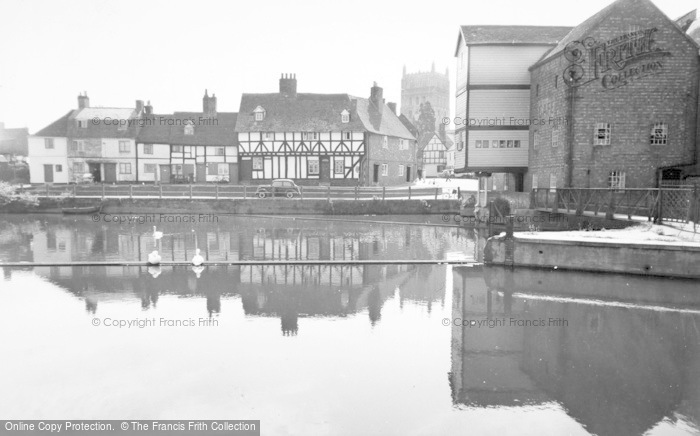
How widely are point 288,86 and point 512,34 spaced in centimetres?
2319

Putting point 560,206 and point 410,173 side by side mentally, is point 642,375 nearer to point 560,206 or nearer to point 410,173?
point 560,206

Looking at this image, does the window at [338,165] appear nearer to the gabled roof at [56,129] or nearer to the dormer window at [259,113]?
the dormer window at [259,113]

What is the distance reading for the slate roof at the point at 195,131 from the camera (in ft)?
165

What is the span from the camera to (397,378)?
860 centimetres

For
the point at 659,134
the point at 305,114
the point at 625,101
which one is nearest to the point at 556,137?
the point at 625,101

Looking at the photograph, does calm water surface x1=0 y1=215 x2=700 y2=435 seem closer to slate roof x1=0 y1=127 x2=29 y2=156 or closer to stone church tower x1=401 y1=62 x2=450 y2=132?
slate roof x1=0 y1=127 x2=29 y2=156

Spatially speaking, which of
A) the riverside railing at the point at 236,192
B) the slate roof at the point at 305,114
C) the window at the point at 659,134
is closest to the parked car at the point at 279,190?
the riverside railing at the point at 236,192

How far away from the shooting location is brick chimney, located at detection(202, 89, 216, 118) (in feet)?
169

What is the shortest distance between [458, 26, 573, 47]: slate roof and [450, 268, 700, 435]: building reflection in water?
1700 cm

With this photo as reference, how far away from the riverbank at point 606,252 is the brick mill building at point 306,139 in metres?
29.9

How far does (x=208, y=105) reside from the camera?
51.9 meters

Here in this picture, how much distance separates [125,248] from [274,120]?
27665 mm

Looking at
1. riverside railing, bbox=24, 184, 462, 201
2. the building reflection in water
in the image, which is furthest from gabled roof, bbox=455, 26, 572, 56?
the building reflection in water

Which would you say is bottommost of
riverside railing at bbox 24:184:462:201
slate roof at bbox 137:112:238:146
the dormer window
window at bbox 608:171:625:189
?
riverside railing at bbox 24:184:462:201
